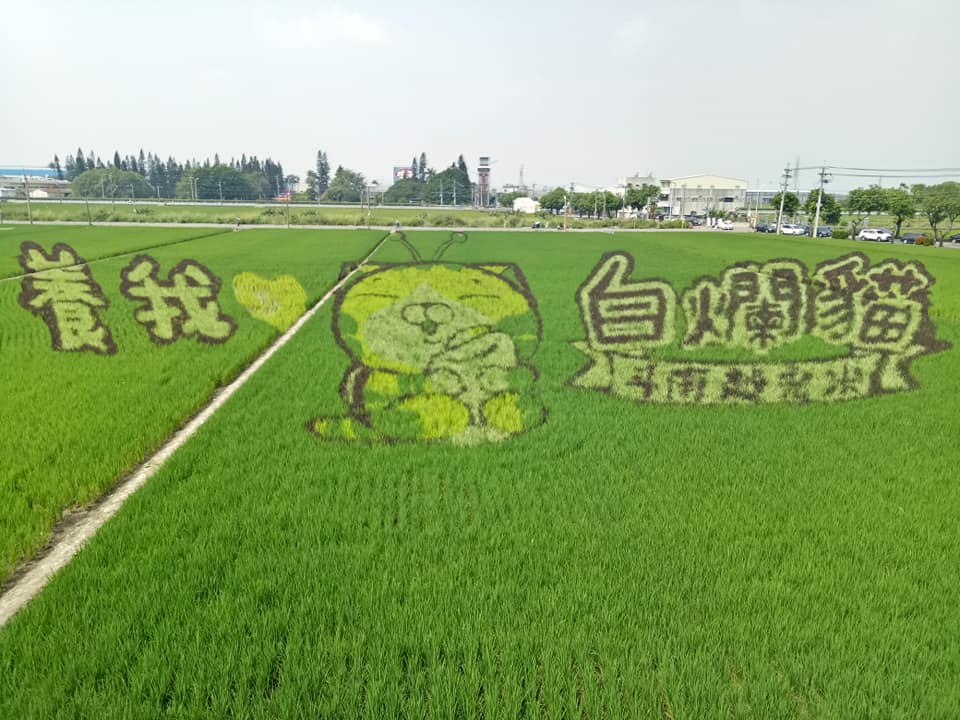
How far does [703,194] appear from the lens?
3684 inches

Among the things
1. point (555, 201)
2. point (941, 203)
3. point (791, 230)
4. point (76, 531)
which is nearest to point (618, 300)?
point (76, 531)

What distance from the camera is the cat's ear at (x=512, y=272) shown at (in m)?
7.78

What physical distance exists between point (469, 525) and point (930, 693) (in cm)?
242

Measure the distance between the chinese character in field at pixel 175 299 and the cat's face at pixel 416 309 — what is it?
230 cm

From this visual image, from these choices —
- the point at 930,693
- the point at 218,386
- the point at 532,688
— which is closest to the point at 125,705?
the point at 532,688

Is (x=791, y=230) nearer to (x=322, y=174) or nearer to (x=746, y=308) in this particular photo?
(x=746, y=308)

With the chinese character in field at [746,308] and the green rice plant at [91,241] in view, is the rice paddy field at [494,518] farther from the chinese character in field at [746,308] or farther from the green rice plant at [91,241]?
the green rice plant at [91,241]

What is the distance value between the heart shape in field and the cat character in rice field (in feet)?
10.1

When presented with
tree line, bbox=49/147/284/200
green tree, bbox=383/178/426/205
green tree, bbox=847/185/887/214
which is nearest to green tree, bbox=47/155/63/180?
tree line, bbox=49/147/284/200

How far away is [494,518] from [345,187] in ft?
339

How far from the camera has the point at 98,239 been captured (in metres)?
30.9

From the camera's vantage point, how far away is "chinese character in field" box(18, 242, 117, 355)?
8.51m

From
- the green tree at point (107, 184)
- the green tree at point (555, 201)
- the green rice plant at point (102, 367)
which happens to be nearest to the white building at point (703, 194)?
the green tree at point (555, 201)

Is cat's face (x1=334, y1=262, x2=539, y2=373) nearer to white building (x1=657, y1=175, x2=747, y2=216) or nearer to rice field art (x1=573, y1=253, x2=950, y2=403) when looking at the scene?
rice field art (x1=573, y1=253, x2=950, y2=403)
